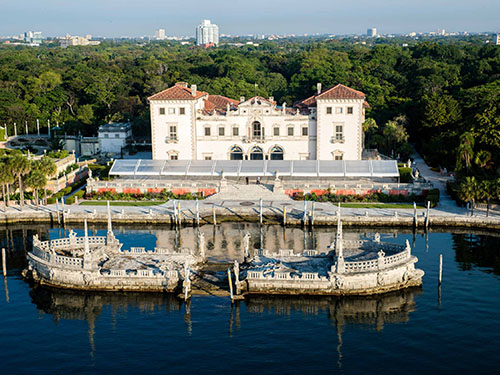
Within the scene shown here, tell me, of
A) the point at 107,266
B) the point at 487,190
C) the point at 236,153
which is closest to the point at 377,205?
the point at 487,190

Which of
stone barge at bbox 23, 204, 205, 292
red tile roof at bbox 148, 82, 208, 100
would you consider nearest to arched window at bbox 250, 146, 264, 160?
red tile roof at bbox 148, 82, 208, 100

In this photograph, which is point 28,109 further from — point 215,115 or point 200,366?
point 200,366

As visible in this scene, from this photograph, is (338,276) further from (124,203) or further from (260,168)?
(260,168)

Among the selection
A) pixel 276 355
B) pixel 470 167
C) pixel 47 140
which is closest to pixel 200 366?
pixel 276 355

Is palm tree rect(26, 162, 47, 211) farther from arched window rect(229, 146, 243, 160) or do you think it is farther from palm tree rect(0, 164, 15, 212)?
arched window rect(229, 146, 243, 160)

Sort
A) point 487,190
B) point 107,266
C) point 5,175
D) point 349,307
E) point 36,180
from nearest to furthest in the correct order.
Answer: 1. point 349,307
2. point 107,266
3. point 487,190
4. point 5,175
5. point 36,180

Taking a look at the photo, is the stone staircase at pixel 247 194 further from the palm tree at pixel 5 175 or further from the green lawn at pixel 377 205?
the palm tree at pixel 5 175

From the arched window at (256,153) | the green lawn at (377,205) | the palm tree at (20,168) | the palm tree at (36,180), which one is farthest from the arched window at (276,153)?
the palm tree at (20,168)
